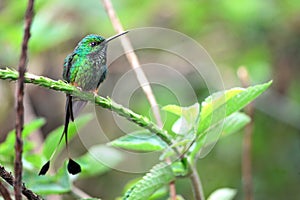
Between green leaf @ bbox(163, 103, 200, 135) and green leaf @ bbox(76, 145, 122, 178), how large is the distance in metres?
0.29

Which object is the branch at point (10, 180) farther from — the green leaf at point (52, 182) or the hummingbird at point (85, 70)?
the green leaf at point (52, 182)

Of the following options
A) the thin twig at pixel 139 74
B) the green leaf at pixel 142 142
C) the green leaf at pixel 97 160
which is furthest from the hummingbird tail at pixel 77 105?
the green leaf at pixel 97 160

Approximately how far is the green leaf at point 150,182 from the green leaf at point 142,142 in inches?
1.4

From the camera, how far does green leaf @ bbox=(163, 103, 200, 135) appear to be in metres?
0.86

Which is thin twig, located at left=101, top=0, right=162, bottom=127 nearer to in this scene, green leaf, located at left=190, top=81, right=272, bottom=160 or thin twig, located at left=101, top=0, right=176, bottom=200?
thin twig, located at left=101, top=0, right=176, bottom=200

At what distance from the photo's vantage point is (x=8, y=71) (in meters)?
0.64

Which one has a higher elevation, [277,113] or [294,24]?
[294,24]

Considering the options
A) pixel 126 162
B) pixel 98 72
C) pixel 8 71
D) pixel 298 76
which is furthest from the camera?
pixel 298 76

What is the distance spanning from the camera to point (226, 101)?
2.74 feet

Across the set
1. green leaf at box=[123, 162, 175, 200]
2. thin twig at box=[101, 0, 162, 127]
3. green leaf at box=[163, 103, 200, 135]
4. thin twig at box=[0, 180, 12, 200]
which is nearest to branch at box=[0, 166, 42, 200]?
thin twig at box=[0, 180, 12, 200]

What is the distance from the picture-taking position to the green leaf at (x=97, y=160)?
116cm

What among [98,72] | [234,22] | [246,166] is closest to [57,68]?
[234,22]

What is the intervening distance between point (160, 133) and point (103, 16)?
2.50m

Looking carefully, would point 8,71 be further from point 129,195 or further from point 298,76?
point 298,76
